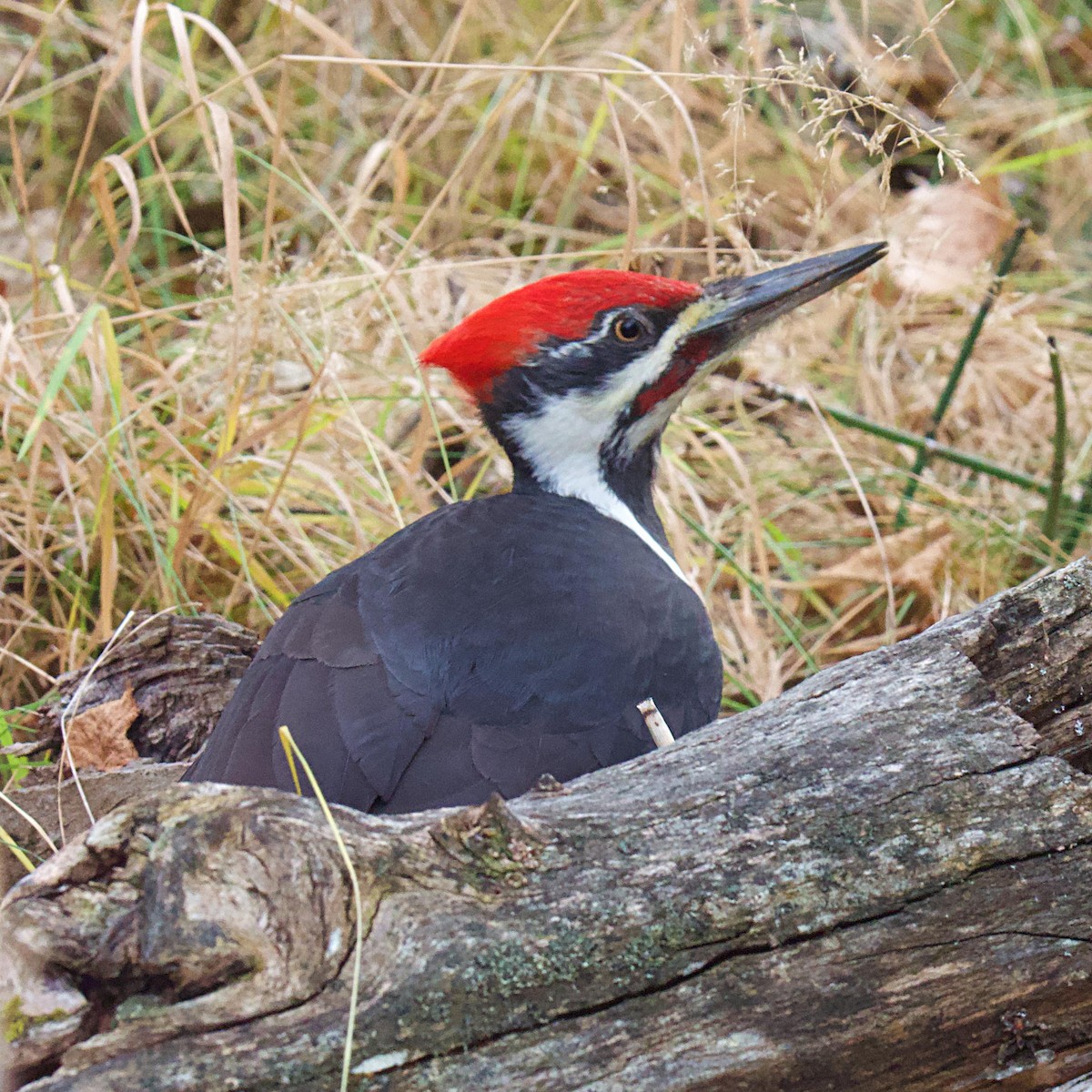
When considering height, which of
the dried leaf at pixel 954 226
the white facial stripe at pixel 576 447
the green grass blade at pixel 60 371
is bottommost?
the dried leaf at pixel 954 226

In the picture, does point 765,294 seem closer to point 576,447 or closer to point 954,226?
point 576,447

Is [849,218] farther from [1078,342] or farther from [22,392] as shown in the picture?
[22,392]

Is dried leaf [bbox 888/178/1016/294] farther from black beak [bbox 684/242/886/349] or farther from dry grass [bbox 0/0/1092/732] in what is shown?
black beak [bbox 684/242/886/349]

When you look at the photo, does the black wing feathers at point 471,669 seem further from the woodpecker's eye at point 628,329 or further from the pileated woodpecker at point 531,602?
the woodpecker's eye at point 628,329

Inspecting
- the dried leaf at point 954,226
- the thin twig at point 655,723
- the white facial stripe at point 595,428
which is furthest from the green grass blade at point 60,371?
the dried leaf at point 954,226

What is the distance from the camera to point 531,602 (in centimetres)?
207

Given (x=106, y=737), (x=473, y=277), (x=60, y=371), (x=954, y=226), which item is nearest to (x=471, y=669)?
(x=106, y=737)

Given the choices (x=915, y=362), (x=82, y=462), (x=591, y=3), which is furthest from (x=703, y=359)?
(x=591, y=3)

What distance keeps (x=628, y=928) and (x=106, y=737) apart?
55.5 inches

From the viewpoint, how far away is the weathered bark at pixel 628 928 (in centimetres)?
127

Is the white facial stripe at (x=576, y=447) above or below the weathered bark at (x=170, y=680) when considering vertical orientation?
above

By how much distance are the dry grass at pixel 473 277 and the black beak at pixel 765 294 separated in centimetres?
17

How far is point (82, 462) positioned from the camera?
2.86 meters

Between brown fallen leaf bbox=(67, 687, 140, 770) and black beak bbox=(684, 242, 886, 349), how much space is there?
48.0 inches
